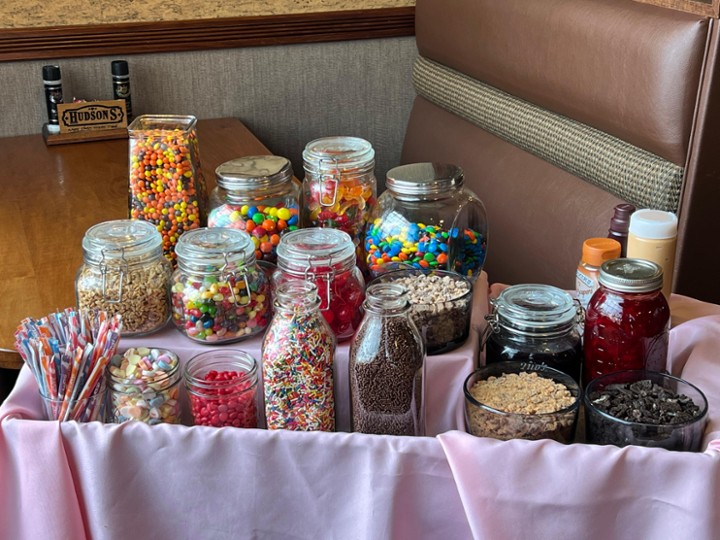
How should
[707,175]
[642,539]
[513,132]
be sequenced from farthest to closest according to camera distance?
[513,132] < [707,175] < [642,539]

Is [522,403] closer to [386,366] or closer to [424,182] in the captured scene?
[386,366]

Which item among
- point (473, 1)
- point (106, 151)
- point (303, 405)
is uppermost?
point (473, 1)

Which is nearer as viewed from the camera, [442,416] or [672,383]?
[672,383]

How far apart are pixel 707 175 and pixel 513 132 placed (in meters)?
0.66

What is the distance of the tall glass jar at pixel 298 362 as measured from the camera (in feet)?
3.18

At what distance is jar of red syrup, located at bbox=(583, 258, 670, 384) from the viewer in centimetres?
99

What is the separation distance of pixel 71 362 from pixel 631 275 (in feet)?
2.11

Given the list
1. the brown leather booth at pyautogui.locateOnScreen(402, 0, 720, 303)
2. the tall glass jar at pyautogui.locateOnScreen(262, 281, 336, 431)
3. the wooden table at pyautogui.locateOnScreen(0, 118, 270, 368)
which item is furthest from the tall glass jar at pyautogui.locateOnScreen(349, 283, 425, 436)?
the brown leather booth at pyautogui.locateOnScreen(402, 0, 720, 303)

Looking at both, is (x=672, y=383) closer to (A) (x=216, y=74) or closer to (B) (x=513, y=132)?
(B) (x=513, y=132)

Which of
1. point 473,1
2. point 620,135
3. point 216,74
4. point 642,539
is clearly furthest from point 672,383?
point 216,74

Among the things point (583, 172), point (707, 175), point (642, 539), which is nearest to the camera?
point (642, 539)

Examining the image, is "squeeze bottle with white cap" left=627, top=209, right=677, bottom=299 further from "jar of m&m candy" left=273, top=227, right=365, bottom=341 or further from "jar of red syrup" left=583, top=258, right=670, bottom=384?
"jar of m&m candy" left=273, top=227, right=365, bottom=341

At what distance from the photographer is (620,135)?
5.61 ft

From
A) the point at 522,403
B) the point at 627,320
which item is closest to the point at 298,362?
the point at 522,403
